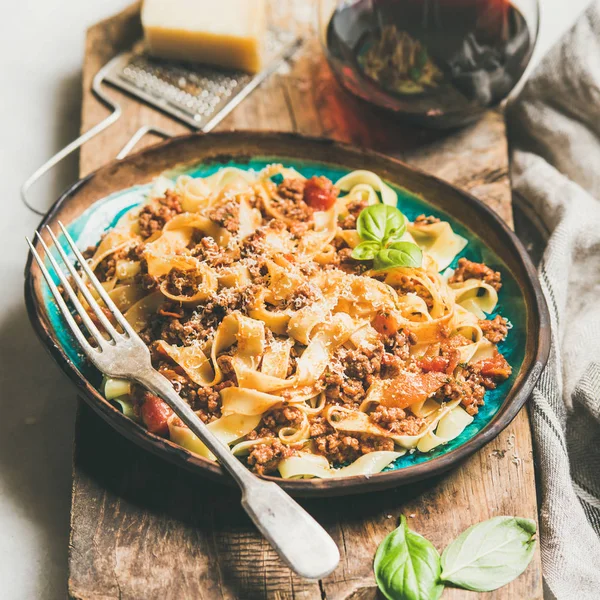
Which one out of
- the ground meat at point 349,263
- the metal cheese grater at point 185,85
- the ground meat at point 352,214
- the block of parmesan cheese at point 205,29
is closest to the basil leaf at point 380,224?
the ground meat at point 349,263

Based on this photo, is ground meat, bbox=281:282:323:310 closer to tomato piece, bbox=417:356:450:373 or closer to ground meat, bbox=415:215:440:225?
tomato piece, bbox=417:356:450:373

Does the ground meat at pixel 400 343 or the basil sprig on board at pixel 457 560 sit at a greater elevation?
the ground meat at pixel 400 343

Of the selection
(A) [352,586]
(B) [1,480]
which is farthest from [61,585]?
(A) [352,586]

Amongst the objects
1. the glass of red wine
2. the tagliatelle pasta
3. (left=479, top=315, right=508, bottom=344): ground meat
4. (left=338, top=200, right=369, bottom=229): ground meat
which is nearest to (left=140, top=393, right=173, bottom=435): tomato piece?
the tagliatelle pasta

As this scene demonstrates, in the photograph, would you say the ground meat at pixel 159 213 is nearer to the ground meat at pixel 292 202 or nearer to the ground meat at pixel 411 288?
the ground meat at pixel 292 202

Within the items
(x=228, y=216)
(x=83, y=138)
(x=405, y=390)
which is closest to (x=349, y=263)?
(x=228, y=216)

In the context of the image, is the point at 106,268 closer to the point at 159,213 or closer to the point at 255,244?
the point at 159,213
